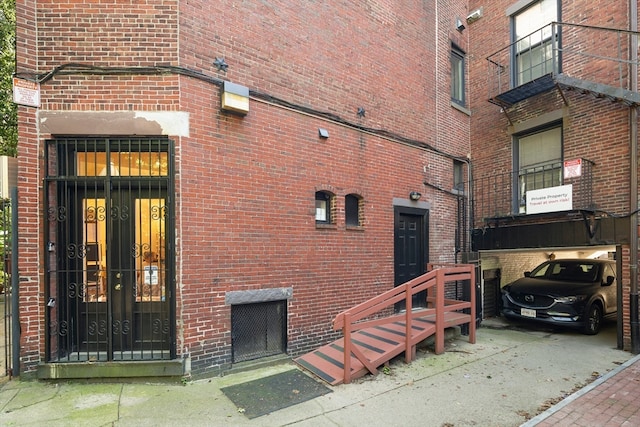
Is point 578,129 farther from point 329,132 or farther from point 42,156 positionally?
point 42,156

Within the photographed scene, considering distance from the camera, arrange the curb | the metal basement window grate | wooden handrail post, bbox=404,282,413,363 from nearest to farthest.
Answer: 1. the curb
2. the metal basement window grate
3. wooden handrail post, bbox=404,282,413,363

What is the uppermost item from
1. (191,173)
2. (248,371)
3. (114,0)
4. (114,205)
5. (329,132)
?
(114,0)

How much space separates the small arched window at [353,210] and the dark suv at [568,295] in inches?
167

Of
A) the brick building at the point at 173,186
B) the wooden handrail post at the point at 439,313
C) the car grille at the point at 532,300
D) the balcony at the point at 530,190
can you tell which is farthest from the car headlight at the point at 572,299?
the brick building at the point at 173,186

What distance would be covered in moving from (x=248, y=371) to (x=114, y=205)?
3.12 metres

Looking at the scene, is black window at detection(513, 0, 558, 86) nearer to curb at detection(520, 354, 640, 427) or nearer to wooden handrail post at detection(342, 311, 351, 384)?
curb at detection(520, 354, 640, 427)

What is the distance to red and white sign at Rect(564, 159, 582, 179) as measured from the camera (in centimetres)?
714

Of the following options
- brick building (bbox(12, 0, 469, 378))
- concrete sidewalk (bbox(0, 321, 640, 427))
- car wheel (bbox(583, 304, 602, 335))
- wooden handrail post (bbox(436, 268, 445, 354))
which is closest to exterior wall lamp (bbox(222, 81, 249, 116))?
brick building (bbox(12, 0, 469, 378))

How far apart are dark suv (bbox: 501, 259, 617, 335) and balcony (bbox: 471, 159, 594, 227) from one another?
5.56 ft

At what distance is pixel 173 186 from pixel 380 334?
4138 mm

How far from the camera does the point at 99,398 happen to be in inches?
173

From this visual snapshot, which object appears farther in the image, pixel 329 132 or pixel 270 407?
pixel 329 132

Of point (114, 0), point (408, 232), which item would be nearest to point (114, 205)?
point (114, 0)

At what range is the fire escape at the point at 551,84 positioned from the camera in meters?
6.64
